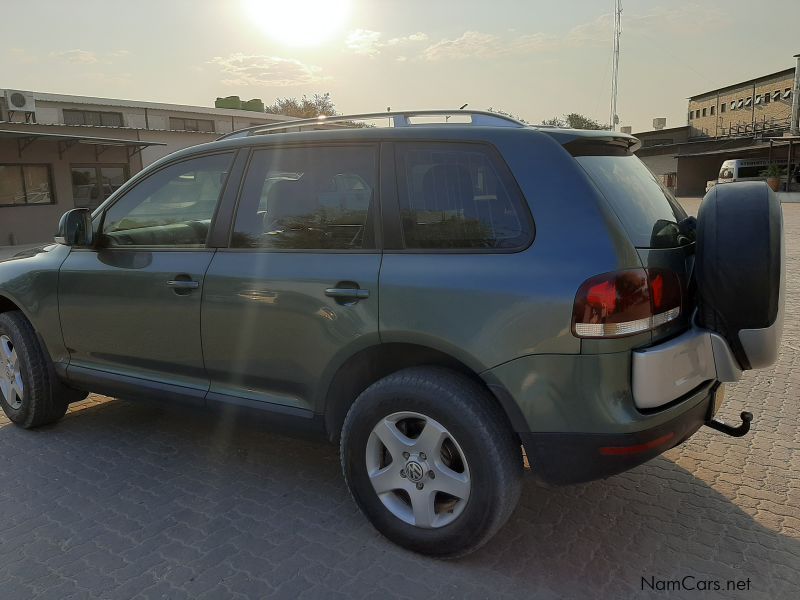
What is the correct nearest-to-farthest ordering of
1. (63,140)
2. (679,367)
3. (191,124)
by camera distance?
1. (679,367)
2. (63,140)
3. (191,124)

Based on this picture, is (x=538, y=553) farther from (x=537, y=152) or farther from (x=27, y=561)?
(x=27, y=561)

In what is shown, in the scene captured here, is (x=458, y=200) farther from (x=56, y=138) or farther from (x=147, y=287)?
(x=56, y=138)

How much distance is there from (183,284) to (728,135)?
201 feet

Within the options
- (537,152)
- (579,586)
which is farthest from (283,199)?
(579,586)

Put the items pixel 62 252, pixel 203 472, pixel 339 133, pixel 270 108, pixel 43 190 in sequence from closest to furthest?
pixel 339 133 < pixel 203 472 < pixel 62 252 < pixel 43 190 < pixel 270 108

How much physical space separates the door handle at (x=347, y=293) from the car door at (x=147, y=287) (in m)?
0.82

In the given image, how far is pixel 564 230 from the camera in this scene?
2455mm

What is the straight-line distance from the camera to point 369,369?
117 inches

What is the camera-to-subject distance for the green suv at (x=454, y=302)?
7.92 ft

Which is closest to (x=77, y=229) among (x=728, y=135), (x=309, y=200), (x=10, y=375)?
(x=10, y=375)

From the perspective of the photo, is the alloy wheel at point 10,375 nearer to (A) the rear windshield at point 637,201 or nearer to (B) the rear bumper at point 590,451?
(B) the rear bumper at point 590,451

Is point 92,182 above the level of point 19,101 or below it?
below

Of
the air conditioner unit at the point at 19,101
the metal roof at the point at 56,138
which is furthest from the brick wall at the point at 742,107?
the air conditioner unit at the point at 19,101

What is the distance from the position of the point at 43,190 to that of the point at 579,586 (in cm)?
2300
